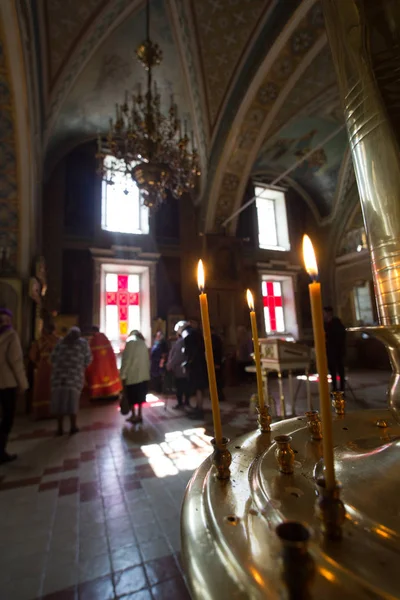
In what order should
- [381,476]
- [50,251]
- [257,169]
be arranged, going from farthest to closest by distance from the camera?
1. [257,169]
2. [50,251]
3. [381,476]

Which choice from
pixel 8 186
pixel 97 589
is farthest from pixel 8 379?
pixel 8 186

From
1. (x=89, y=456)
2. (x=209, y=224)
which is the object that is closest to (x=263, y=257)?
(x=209, y=224)

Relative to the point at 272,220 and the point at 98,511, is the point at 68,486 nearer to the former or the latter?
the point at 98,511

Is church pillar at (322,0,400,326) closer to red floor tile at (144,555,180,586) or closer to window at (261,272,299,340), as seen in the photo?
red floor tile at (144,555,180,586)

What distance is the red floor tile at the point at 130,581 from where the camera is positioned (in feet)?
5.04

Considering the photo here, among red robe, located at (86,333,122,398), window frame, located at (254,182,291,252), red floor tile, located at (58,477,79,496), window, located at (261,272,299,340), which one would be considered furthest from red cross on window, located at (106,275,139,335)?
red floor tile, located at (58,477,79,496)

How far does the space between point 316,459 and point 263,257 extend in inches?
409

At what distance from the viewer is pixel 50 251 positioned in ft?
26.1

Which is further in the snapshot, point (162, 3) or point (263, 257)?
point (263, 257)

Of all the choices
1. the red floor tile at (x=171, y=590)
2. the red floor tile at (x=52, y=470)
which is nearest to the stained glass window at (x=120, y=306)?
the red floor tile at (x=52, y=470)

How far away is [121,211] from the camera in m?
9.30

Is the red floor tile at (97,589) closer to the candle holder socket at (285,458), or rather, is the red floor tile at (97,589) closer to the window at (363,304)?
the candle holder socket at (285,458)

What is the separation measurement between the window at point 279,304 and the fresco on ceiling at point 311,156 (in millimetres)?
3341

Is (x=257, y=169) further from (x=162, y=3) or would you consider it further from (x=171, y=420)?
(x=171, y=420)
